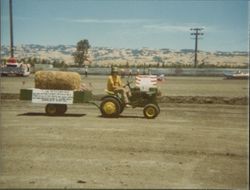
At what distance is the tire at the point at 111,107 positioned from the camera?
49.1 ft

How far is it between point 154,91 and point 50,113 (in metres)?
3.60

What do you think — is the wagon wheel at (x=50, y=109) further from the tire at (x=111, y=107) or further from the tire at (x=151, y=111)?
the tire at (x=151, y=111)

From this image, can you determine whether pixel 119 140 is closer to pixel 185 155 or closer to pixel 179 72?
pixel 185 155

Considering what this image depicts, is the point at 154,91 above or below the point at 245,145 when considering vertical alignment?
above

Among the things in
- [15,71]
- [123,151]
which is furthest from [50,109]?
[15,71]

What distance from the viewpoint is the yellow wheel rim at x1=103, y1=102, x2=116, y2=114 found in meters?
15.0

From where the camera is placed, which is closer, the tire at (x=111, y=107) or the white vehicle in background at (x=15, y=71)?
the tire at (x=111, y=107)

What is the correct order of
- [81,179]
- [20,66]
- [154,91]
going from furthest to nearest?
[20,66], [154,91], [81,179]

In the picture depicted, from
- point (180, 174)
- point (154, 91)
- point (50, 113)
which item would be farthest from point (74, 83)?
point (180, 174)


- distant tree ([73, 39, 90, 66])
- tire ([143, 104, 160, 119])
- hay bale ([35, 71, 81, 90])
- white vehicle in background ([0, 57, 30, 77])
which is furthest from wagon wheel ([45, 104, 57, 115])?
distant tree ([73, 39, 90, 66])

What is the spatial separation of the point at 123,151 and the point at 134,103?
5.68 m

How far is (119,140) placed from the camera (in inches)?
428

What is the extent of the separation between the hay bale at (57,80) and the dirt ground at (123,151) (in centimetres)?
103

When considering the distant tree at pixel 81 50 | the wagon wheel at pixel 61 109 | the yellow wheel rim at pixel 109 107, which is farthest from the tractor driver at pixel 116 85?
the distant tree at pixel 81 50
